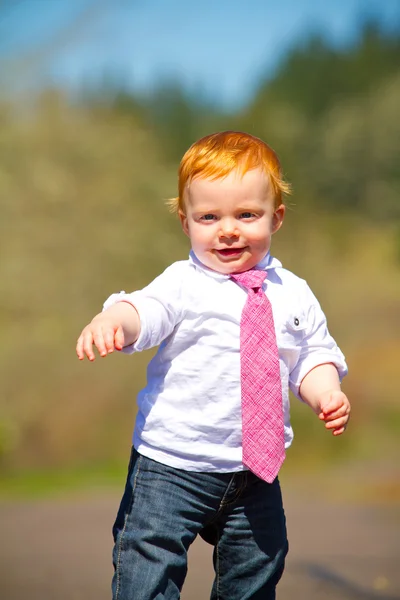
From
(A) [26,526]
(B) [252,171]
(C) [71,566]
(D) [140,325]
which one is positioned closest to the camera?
(D) [140,325]

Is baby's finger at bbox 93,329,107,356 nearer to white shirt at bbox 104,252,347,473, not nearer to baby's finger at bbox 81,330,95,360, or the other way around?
baby's finger at bbox 81,330,95,360

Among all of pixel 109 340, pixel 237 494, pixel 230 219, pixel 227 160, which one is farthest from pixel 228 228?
pixel 237 494

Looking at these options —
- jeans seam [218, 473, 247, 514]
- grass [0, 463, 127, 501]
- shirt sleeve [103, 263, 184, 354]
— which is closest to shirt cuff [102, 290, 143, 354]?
shirt sleeve [103, 263, 184, 354]

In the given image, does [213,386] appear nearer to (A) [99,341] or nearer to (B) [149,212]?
(A) [99,341]

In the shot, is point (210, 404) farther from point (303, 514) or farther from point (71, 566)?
point (303, 514)

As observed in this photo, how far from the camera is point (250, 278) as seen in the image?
181cm

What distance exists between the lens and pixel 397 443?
392 cm

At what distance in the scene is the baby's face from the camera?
1784 mm

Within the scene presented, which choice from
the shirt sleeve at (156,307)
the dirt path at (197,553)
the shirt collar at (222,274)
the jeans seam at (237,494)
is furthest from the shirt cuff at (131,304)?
the dirt path at (197,553)

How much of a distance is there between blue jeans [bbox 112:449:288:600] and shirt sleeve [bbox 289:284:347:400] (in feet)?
0.73

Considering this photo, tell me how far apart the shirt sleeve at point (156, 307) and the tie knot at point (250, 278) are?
0.11 metres

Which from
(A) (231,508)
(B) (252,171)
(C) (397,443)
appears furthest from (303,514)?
(B) (252,171)

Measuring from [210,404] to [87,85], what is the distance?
2.55m

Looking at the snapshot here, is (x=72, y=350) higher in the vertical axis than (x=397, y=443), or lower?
higher
